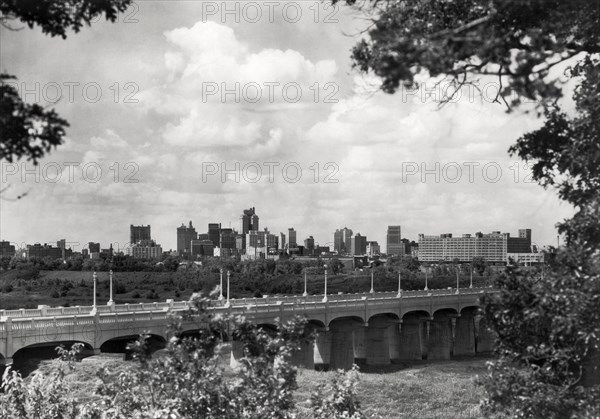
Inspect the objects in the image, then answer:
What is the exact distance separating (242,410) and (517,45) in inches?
332

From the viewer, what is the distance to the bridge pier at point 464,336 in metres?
104

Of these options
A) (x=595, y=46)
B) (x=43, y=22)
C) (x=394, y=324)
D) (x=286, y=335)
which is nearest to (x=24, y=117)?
(x=43, y=22)

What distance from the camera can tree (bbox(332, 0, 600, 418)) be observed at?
1375 cm

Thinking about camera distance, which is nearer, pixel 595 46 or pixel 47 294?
pixel 595 46

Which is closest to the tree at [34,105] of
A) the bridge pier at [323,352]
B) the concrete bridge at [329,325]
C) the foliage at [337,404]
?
the foliage at [337,404]

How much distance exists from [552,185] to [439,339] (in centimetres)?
8532

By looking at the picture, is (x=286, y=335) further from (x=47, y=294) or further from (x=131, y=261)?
(x=131, y=261)

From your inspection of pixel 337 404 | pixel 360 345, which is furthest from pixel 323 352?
pixel 337 404

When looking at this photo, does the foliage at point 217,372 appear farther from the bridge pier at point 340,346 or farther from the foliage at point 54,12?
the bridge pier at point 340,346

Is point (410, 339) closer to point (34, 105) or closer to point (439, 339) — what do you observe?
point (439, 339)

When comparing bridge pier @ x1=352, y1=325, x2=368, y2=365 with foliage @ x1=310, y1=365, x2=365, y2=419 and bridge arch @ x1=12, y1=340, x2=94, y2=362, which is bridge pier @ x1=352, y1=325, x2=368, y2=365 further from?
foliage @ x1=310, y1=365, x2=365, y2=419

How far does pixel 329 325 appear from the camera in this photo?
81312 millimetres

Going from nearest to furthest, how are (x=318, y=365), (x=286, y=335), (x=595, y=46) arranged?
(x=286, y=335) → (x=595, y=46) → (x=318, y=365)

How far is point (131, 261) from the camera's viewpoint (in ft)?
618
